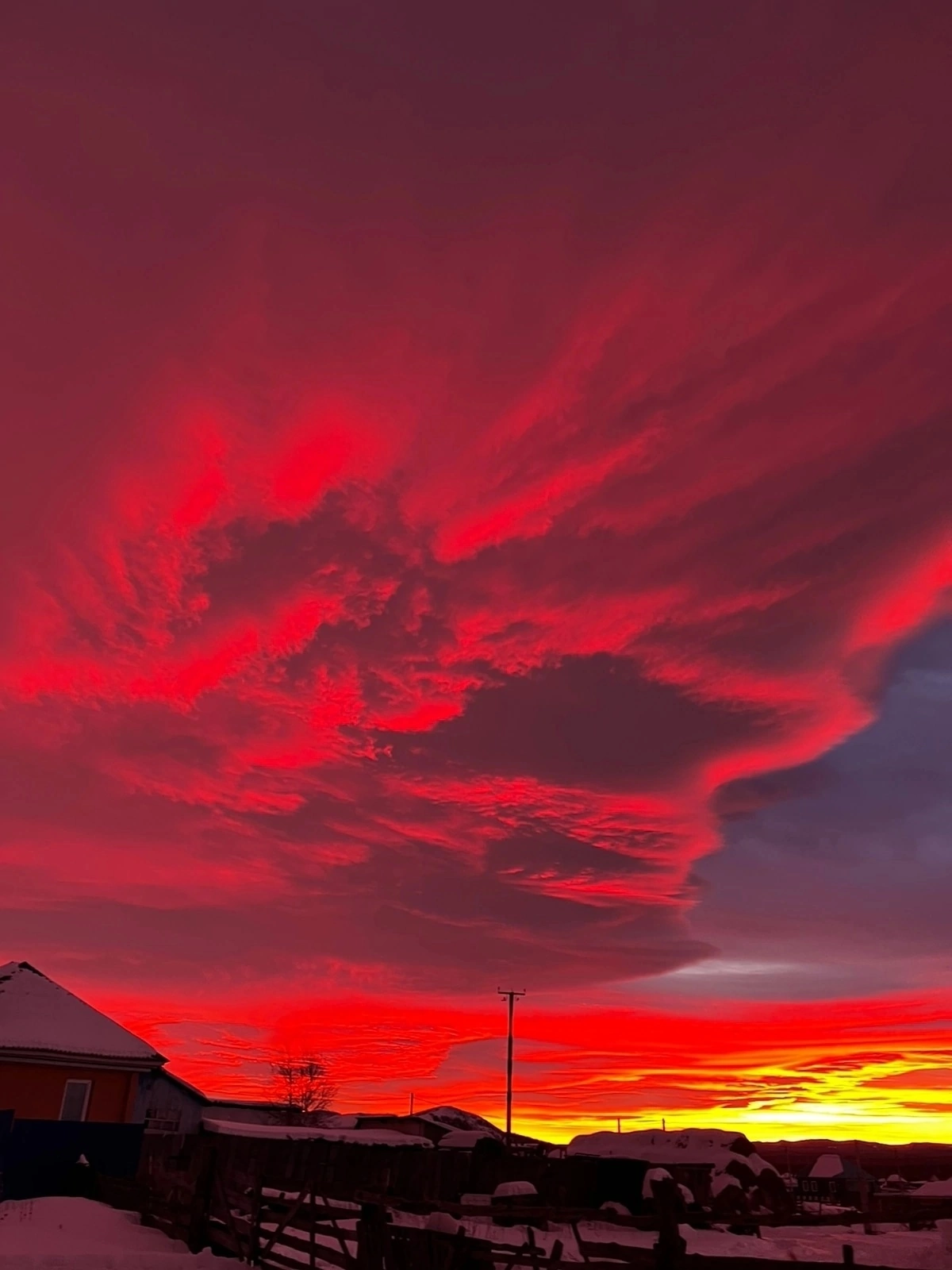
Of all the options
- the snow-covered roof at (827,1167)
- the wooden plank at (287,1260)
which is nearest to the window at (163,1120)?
the wooden plank at (287,1260)

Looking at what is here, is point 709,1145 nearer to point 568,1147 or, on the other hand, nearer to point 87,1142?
point 568,1147

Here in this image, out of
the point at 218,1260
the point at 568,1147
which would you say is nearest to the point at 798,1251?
the point at 218,1260

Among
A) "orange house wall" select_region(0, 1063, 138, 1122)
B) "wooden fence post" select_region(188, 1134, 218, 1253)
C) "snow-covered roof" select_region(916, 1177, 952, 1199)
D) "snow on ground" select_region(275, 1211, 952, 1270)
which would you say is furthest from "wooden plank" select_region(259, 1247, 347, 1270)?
"snow-covered roof" select_region(916, 1177, 952, 1199)

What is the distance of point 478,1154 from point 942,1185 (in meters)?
22.2

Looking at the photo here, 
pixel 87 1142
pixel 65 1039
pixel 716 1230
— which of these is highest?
pixel 65 1039

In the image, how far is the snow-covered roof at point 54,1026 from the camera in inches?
1364

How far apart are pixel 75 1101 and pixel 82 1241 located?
16.2 m

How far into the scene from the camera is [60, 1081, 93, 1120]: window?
1368 inches

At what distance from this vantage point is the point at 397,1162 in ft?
140

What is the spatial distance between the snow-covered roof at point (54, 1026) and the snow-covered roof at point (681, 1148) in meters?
29.1

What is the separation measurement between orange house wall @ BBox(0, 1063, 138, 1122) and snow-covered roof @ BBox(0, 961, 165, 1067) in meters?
0.74

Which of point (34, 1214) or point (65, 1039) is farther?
point (65, 1039)

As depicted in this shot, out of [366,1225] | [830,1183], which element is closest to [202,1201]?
[366,1225]

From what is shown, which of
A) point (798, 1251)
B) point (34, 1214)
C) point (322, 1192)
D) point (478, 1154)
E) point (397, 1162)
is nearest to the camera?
point (322, 1192)
